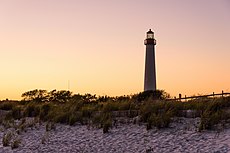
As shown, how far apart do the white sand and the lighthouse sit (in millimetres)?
19850

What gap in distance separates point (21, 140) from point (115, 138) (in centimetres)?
392

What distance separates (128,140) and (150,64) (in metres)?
24.0

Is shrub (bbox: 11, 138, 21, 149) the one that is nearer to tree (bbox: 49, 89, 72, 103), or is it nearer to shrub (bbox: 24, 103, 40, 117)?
shrub (bbox: 24, 103, 40, 117)

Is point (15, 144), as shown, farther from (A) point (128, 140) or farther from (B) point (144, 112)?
(B) point (144, 112)

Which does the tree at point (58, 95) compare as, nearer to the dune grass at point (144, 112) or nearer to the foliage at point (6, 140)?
the dune grass at point (144, 112)

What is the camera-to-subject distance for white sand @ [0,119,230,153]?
13070mm

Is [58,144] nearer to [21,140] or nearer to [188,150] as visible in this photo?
[21,140]

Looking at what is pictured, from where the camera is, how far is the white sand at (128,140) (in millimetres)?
13070

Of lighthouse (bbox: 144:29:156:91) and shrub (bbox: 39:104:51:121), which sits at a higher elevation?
lighthouse (bbox: 144:29:156:91)

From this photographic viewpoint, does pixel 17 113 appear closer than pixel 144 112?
No

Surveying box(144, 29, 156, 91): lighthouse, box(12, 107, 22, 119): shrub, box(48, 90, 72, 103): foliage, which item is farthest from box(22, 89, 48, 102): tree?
box(12, 107, 22, 119): shrub

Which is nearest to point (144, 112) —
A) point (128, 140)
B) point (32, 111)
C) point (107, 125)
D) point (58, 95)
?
point (107, 125)

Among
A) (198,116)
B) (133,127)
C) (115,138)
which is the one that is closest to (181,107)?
(198,116)

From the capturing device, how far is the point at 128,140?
1473 cm
